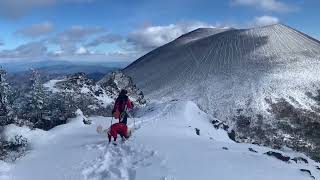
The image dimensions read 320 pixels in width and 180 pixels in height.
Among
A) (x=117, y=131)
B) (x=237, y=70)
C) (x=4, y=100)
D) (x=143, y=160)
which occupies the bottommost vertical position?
(x=143, y=160)

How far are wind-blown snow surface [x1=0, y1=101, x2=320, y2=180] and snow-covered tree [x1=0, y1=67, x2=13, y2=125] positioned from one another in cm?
241

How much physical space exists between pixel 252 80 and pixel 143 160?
5999 centimetres

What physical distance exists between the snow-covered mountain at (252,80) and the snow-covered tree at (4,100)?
21816mm

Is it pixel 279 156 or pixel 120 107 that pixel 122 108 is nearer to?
pixel 120 107

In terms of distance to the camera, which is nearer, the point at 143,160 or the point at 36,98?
the point at 143,160

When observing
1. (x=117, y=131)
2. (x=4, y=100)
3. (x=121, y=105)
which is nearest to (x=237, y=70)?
→ (x=4, y=100)

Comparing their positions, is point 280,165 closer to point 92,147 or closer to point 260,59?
Result: point 92,147

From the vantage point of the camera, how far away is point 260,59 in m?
89.8

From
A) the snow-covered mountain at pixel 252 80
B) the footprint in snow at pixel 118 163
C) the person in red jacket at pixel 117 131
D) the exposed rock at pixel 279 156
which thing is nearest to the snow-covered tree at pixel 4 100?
the person in red jacket at pixel 117 131

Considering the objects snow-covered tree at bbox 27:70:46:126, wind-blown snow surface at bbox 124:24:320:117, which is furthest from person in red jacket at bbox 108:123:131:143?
wind-blown snow surface at bbox 124:24:320:117

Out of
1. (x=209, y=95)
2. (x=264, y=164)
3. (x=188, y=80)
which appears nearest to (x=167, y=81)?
(x=188, y=80)

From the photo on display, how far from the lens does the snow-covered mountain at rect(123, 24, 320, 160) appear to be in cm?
6122

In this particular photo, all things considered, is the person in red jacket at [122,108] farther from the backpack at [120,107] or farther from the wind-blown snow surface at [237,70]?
the wind-blown snow surface at [237,70]

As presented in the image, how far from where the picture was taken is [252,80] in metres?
79.1
